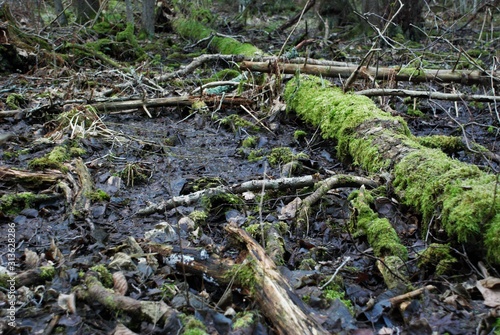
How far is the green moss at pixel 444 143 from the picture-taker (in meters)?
5.30

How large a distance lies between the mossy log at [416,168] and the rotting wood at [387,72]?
37.7 inches

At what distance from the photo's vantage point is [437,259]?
10.1ft

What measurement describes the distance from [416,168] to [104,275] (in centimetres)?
260

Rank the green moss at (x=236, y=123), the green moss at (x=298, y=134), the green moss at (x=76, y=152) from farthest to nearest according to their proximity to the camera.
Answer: the green moss at (x=236, y=123) → the green moss at (x=298, y=134) → the green moss at (x=76, y=152)

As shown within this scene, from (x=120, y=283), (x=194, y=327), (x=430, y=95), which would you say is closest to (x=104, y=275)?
(x=120, y=283)

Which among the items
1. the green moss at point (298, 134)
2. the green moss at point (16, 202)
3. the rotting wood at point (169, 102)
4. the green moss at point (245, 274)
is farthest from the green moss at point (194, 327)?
the rotting wood at point (169, 102)

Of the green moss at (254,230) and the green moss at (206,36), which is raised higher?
the green moss at (254,230)

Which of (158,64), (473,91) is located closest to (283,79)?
(473,91)

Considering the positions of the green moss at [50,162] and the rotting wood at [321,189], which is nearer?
the rotting wood at [321,189]

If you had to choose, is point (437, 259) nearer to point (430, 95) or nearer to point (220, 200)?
point (220, 200)

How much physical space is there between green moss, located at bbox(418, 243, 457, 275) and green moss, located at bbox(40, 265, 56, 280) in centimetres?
242

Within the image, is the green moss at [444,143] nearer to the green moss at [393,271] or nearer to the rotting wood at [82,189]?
the green moss at [393,271]

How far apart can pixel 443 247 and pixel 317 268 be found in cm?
85

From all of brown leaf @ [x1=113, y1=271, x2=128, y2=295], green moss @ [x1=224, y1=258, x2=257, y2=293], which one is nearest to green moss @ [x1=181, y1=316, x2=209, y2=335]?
green moss @ [x1=224, y1=258, x2=257, y2=293]
